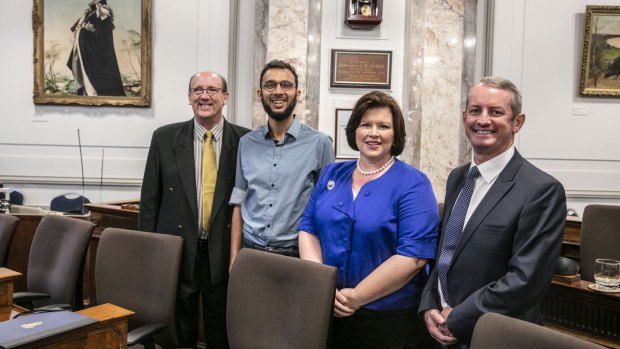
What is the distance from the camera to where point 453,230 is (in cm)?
167

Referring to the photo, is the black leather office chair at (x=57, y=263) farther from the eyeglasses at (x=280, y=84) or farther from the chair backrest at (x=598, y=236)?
the chair backrest at (x=598, y=236)

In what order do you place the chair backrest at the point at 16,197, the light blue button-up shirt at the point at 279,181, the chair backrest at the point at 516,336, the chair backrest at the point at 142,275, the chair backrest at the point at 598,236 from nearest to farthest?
the chair backrest at the point at 516,336 < the chair backrest at the point at 142,275 < the light blue button-up shirt at the point at 279,181 < the chair backrest at the point at 598,236 < the chair backrest at the point at 16,197

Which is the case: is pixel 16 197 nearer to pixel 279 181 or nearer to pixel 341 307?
pixel 279 181

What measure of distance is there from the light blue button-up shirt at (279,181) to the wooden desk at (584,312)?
1266 millimetres

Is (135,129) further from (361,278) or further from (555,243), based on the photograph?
(555,243)

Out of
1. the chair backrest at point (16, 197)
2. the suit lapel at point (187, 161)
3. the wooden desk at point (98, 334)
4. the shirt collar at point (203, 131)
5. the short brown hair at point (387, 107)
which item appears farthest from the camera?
the chair backrest at point (16, 197)

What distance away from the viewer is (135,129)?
5.47 metres

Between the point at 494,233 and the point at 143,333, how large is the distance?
1258 mm

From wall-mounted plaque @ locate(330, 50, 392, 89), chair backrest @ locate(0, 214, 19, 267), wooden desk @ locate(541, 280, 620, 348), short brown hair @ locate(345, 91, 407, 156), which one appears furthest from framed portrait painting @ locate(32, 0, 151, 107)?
wooden desk @ locate(541, 280, 620, 348)

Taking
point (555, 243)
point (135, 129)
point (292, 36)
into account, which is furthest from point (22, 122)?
point (555, 243)

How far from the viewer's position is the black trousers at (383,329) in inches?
69.4

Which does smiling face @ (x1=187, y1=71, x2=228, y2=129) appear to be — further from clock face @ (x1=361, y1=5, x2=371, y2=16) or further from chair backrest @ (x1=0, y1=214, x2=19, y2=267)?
clock face @ (x1=361, y1=5, x2=371, y2=16)

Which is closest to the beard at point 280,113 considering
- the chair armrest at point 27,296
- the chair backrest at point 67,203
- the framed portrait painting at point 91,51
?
the chair armrest at point 27,296

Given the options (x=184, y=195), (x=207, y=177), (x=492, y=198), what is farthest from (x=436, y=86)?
(x=492, y=198)
